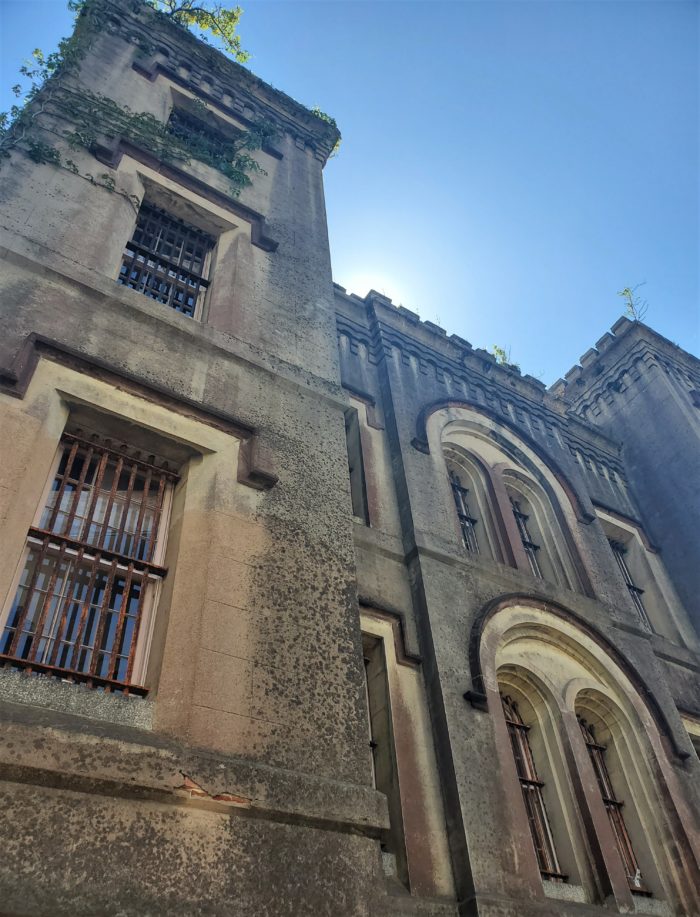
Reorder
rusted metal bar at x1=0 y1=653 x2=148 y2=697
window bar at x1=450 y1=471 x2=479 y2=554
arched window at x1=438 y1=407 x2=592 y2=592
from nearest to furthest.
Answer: rusted metal bar at x1=0 y1=653 x2=148 y2=697
window bar at x1=450 y1=471 x2=479 y2=554
arched window at x1=438 y1=407 x2=592 y2=592

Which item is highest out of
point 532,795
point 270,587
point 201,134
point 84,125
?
point 201,134

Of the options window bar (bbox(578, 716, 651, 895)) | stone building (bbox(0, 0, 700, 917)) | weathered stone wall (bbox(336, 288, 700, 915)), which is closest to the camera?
stone building (bbox(0, 0, 700, 917))

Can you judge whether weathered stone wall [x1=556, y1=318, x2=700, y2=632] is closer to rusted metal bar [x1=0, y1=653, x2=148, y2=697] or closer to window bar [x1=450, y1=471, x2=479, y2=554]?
window bar [x1=450, y1=471, x2=479, y2=554]

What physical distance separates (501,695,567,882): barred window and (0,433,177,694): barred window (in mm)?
4550

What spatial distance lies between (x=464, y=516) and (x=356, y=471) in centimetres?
196

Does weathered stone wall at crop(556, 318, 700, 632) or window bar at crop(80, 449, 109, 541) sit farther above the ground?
weathered stone wall at crop(556, 318, 700, 632)

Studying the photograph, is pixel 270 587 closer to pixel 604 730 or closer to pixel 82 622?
pixel 82 622

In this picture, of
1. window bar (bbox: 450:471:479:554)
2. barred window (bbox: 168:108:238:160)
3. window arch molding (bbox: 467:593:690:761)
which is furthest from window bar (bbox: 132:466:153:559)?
barred window (bbox: 168:108:238:160)

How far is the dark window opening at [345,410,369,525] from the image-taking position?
360 inches

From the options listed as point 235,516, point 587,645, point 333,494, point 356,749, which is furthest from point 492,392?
point 356,749

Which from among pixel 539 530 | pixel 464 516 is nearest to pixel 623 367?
pixel 539 530

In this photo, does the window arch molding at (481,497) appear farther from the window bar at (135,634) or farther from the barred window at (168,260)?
the window bar at (135,634)

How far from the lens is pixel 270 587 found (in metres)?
5.43

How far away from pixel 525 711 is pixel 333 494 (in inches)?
157
